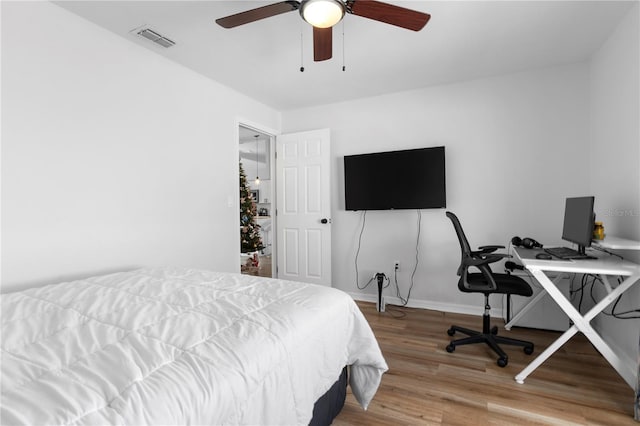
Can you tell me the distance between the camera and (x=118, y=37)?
8.18 ft

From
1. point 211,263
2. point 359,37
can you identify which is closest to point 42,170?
point 211,263

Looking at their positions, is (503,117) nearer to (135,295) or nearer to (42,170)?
(135,295)

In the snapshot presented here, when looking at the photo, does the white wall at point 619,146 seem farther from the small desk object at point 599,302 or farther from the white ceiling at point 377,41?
the small desk object at point 599,302

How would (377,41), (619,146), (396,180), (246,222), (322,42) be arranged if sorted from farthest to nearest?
(246,222) → (396,180) → (377,41) → (619,146) → (322,42)

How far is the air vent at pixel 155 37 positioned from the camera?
2.45 m

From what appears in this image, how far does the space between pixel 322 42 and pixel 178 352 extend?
6.45 feet

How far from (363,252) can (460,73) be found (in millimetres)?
2298

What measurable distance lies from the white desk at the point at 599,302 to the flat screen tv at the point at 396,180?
4.88 feet

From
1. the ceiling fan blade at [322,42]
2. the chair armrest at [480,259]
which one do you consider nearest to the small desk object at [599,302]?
the chair armrest at [480,259]

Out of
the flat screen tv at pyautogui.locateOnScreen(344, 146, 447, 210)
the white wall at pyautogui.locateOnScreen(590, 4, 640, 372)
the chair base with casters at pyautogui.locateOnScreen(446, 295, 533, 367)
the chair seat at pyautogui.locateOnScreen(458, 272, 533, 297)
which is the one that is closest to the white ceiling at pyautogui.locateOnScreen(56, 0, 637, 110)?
the white wall at pyautogui.locateOnScreen(590, 4, 640, 372)

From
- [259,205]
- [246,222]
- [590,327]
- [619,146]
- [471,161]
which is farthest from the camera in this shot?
[259,205]

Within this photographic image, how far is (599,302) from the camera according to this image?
2014mm

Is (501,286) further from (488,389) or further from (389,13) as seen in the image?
(389,13)

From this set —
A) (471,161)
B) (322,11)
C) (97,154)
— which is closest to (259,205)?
(471,161)
